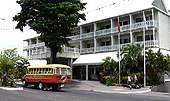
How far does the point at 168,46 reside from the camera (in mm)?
47562

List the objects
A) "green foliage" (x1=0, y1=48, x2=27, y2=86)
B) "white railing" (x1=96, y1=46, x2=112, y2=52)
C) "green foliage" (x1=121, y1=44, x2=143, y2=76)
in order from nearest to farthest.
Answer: "green foliage" (x1=0, y1=48, x2=27, y2=86) → "green foliage" (x1=121, y1=44, x2=143, y2=76) → "white railing" (x1=96, y1=46, x2=112, y2=52)

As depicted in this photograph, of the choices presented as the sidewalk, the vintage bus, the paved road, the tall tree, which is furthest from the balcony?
the paved road

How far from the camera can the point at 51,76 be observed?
32594mm

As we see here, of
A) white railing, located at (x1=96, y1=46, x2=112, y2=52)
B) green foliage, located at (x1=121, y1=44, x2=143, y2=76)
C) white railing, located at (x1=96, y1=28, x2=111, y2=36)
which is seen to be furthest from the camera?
white railing, located at (x1=96, y1=28, x2=111, y2=36)

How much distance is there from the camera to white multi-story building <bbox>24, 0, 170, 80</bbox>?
4506cm

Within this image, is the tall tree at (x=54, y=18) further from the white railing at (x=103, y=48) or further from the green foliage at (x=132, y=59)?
the green foliage at (x=132, y=59)

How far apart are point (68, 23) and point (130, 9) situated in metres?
9.60

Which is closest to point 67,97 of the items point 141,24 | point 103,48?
point 141,24

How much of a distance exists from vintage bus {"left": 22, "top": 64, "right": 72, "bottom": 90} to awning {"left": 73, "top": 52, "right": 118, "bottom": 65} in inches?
522

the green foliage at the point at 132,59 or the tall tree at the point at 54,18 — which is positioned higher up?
the tall tree at the point at 54,18

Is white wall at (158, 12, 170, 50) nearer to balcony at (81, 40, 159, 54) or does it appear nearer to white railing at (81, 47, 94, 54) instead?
balcony at (81, 40, 159, 54)

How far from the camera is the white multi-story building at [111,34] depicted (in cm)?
4506

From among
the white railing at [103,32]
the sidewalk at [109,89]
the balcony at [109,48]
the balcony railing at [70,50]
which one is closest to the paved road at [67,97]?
the sidewalk at [109,89]

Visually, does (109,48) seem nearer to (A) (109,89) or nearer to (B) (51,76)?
(A) (109,89)
